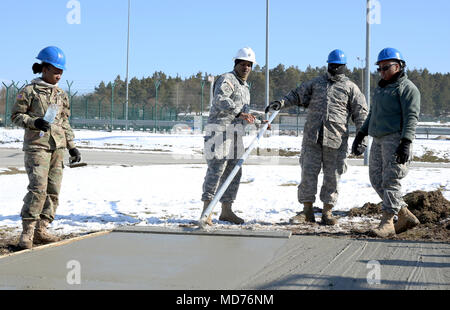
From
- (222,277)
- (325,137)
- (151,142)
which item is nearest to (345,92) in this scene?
A: (325,137)

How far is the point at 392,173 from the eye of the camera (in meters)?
5.75

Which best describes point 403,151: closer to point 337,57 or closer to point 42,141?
point 337,57

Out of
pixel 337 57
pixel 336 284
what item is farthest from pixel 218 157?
pixel 336 284

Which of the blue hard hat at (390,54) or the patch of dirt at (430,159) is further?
the patch of dirt at (430,159)

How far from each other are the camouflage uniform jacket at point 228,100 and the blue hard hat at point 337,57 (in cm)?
106

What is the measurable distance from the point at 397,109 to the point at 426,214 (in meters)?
1.52

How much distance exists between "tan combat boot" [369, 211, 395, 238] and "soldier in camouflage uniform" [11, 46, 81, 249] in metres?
3.12

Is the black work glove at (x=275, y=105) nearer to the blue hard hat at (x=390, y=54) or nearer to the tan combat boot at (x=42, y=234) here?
the blue hard hat at (x=390, y=54)

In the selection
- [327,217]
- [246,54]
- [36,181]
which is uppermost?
[246,54]

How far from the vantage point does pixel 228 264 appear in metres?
4.30

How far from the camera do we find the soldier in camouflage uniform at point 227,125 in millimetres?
6453

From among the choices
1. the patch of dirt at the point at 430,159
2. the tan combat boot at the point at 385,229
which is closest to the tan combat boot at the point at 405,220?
the tan combat boot at the point at 385,229

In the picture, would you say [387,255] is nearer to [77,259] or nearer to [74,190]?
[77,259]

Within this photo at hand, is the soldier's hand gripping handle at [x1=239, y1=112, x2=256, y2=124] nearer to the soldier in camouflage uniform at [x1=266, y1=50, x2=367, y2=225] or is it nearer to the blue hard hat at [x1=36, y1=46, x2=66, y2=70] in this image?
the soldier in camouflage uniform at [x1=266, y1=50, x2=367, y2=225]
